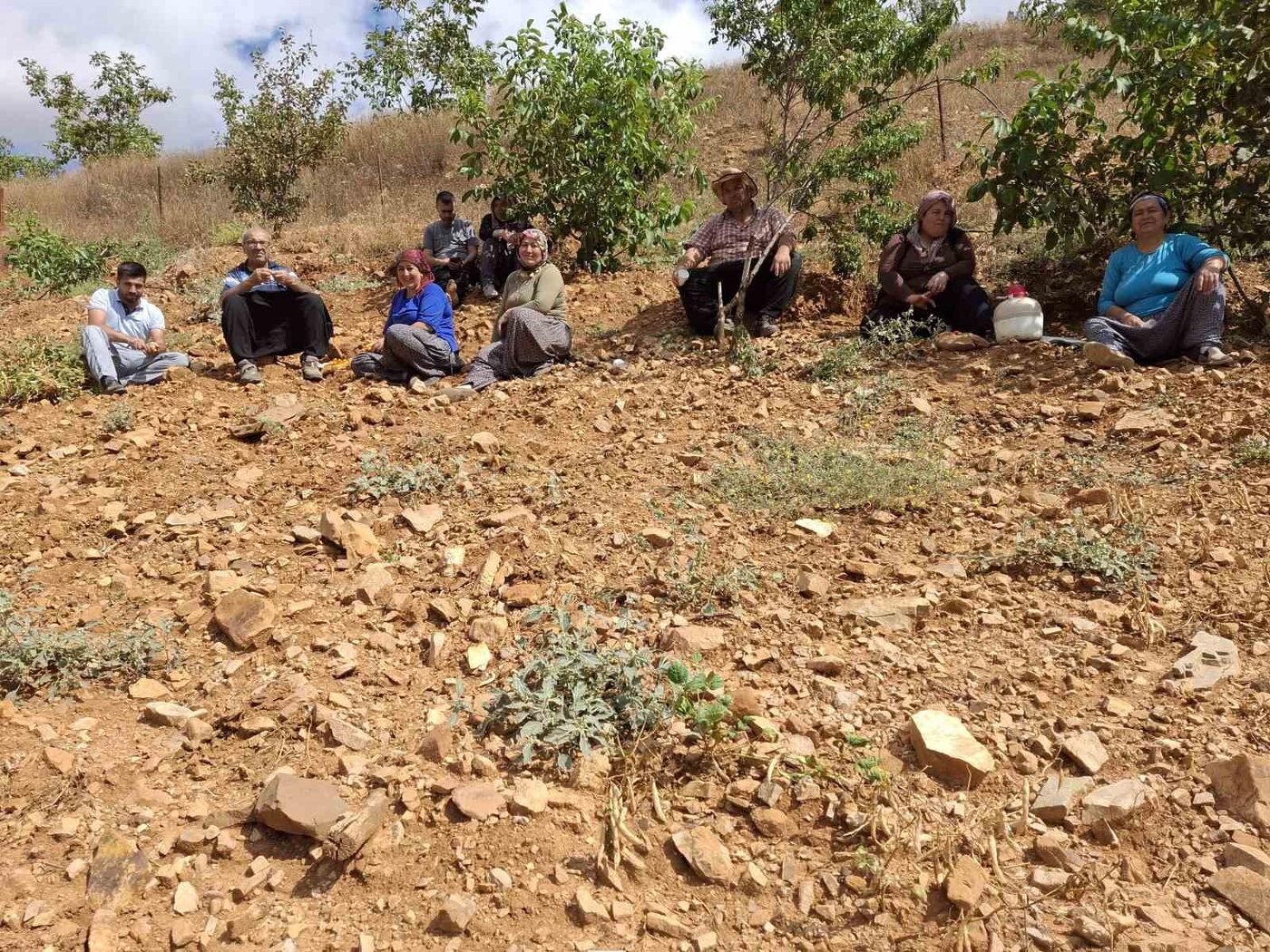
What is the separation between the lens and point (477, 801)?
66.5 inches

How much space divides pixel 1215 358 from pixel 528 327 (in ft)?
11.0

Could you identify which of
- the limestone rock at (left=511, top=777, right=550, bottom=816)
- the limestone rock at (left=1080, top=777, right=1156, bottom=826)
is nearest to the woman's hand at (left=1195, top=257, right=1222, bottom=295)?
the limestone rock at (left=1080, top=777, right=1156, bottom=826)

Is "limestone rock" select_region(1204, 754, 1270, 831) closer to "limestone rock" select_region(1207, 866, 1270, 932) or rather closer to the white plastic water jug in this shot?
"limestone rock" select_region(1207, 866, 1270, 932)

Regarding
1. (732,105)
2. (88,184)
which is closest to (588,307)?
(732,105)

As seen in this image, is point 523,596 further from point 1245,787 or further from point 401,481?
point 1245,787

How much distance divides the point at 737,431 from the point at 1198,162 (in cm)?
321

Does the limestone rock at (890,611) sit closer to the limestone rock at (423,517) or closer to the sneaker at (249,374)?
the limestone rock at (423,517)

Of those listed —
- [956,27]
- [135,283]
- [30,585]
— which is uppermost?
[956,27]

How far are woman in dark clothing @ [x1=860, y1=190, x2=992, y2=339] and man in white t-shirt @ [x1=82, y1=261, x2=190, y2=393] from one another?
4057 millimetres

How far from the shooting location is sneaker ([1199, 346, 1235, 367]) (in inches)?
146

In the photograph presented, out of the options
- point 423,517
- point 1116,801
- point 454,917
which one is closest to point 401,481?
point 423,517

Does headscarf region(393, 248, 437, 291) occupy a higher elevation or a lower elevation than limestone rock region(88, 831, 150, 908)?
higher

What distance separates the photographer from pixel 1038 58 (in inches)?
564

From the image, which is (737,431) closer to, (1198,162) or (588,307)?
(588,307)
